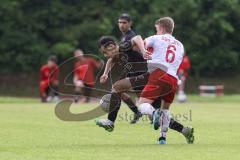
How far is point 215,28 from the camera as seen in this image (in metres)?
49.0

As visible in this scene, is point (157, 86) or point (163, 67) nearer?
point (163, 67)

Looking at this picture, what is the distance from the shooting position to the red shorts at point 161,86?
12352 millimetres

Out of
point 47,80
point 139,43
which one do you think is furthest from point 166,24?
point 47,80

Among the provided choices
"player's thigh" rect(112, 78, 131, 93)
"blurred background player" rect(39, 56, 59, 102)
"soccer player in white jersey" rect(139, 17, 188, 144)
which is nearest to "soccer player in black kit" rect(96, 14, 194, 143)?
"player's thigh" rect(112, 78, 131, 93)

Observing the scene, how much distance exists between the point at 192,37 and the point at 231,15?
3.28 meters

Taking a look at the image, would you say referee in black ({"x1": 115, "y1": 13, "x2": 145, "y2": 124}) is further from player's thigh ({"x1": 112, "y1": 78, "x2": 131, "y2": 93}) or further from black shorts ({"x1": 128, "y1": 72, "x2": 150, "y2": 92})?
player's thigh ({"x1": 112, "y1": 78, "x2": 131, "y2": 93})

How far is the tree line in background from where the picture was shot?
148 feet

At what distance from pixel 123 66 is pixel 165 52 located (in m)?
2.82

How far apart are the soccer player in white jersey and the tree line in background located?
32724 mm

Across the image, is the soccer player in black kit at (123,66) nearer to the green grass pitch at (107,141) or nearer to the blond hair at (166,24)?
the green grass pitch at (107,141)

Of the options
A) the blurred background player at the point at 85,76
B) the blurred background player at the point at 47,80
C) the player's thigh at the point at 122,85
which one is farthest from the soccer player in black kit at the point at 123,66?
the blurred background player at the point at 47,80

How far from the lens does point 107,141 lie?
42.5 ft

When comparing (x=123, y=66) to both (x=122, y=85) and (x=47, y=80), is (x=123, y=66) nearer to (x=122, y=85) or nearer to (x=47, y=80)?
(x=122, y=85)

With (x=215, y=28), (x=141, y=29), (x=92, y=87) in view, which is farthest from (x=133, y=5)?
(x=92, y=87)
